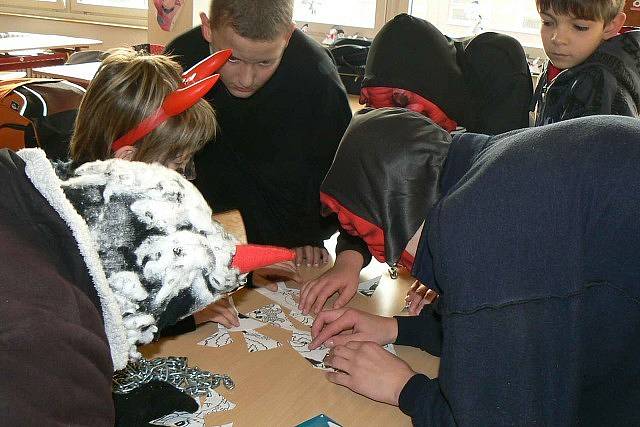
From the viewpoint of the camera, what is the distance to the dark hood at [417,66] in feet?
6.25

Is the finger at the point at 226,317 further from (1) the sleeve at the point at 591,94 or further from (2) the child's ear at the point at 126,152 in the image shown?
(1) the sleeve at the point at 591,94

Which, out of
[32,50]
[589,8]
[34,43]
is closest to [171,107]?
[589,8]

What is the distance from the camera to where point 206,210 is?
707 mm

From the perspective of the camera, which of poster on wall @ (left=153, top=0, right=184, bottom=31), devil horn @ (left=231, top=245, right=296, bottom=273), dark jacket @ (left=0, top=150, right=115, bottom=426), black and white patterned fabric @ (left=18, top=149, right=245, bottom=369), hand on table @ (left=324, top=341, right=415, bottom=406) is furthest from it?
poster on wall @ (left=153, top=0, right=184, bottom=31)

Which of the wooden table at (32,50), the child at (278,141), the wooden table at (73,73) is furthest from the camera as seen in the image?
the wooden table at (32,50)

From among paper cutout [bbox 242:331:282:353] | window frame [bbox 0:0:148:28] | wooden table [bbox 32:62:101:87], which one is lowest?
paper cutout [bbox 242:331:282:353]

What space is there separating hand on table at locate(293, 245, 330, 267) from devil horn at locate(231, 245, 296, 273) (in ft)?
3.12

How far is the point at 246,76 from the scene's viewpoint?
178 centimetres

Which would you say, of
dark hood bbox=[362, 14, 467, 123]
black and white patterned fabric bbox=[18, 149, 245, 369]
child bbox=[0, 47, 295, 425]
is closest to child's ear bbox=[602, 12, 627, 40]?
dark hood bbox=[362, 14, 467, 123]

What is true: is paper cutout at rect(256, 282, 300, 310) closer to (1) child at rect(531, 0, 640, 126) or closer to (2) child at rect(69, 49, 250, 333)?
(2) child at rect(69, 49, 250, 333)

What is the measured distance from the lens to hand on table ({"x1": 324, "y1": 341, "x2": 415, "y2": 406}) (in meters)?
1.15

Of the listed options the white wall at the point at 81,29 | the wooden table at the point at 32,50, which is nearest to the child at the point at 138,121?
the wooden table at the point at 32,50

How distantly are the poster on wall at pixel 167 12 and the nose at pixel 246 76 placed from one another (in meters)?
2.96

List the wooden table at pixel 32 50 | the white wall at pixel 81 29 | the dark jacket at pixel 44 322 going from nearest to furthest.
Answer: the dark jacket at pixel 44 322 → the wooden table at pixel 32 50 → the white wall at pixel 81 29
